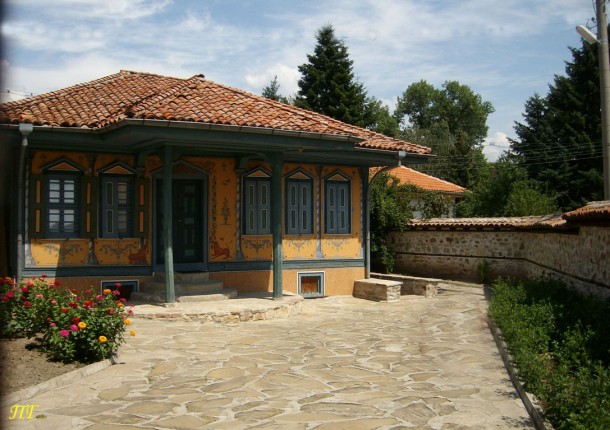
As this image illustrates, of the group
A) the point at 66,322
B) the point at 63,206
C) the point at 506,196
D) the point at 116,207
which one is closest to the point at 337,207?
the point at 116,207

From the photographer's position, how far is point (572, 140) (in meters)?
31.0

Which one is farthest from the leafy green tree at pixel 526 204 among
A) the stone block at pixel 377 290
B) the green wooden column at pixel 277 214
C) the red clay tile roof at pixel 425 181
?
the green wooden column at pixel 277 214

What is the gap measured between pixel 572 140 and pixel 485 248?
658 inches

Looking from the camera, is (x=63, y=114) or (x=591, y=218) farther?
(x=63, y=114)

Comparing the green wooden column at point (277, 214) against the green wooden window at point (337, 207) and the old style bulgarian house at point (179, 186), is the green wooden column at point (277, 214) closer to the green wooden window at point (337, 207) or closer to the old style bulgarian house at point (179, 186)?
the old style bulgarian house at point (179, 186)

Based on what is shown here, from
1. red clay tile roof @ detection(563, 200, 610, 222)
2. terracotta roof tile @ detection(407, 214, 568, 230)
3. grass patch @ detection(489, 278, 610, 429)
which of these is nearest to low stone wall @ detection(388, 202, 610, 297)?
terracotta roof tile @ detection(407, 214, 568, 230)

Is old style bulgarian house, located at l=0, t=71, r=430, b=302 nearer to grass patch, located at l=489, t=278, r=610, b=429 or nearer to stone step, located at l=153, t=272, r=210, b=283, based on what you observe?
stone step, located at l=153, t=272, r=210, b=283

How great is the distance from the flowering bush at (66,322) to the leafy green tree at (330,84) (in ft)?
85.6

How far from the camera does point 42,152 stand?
1180 cm

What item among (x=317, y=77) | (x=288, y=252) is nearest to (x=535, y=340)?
(x=288, y=252)

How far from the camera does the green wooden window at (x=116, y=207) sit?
40.7 ft

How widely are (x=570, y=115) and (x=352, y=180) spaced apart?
21.2 metres

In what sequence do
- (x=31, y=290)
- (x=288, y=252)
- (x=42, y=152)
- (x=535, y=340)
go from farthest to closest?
1. (x=288, y=252)
2. (x=42, y=152)
3. (x=31, y=290)
4. (x=535, y=340)

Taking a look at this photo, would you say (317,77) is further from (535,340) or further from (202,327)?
(535,340)
